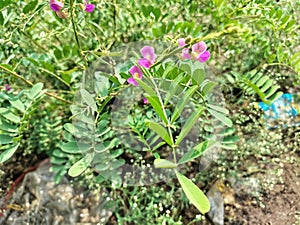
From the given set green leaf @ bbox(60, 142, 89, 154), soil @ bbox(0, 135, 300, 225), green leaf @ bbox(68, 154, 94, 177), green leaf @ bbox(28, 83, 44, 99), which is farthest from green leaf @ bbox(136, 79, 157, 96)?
soil @ bbox(0, 135, 300, 225)

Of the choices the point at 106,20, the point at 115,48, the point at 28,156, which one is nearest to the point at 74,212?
the point at 28,156

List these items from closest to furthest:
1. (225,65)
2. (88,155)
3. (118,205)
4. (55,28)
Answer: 1. (88,155)
2. (55,28)
3. (118,205)
4. (225,65)

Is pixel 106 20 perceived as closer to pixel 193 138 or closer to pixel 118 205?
pixel 193 138

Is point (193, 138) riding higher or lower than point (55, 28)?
lower

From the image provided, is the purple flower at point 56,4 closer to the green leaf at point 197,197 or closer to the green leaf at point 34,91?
the green leaf at point 34,91

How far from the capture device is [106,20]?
1.60 m

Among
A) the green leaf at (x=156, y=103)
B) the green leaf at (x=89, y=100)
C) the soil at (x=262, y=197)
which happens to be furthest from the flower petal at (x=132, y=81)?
the soil at (x=262, y=197)

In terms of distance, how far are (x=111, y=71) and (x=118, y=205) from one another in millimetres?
562

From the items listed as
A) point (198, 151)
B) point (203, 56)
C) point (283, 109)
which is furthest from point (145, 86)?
point (283, 109)

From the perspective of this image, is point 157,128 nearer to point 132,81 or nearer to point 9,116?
point 132,81

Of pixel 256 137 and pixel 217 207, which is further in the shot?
pixel 256 137

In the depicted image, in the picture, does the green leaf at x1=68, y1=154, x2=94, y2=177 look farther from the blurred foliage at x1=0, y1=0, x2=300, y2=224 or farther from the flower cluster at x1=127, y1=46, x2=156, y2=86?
the flower cluster at x1=127, y1=46, x2=156, y2=86

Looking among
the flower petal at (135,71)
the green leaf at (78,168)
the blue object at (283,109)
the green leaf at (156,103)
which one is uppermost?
the green leaf at (156,103)

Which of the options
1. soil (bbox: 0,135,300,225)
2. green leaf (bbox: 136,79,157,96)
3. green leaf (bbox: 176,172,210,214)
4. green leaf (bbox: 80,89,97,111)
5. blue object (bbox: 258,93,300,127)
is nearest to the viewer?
green leaf (bbox: 176,172,210,214)
